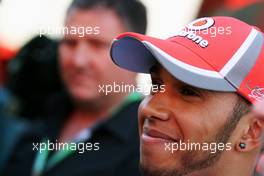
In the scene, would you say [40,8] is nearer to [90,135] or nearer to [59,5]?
[59,5]

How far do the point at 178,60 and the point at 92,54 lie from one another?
100 centimetres

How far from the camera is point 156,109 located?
1788mm

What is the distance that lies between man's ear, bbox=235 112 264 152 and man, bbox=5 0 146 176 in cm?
75

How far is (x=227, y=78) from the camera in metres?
1.77

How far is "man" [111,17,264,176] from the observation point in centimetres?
177

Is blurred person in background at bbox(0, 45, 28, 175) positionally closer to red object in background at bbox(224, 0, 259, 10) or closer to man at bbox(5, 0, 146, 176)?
man at bbox(5, 0, 146, 176)

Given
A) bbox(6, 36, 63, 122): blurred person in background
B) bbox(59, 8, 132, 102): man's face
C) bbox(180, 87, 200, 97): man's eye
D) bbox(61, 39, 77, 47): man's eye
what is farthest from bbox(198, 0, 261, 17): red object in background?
bbox(180, 87, 200, 97): man's eye

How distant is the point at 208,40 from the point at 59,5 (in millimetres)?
1397

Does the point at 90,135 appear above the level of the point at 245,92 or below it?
below

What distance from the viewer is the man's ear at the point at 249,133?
70.9 inches

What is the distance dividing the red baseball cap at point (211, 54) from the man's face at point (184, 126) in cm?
4

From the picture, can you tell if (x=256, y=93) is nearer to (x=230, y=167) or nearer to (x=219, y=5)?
(x=230, y=167)

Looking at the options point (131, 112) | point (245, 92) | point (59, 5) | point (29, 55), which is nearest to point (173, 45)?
point (245, 92)

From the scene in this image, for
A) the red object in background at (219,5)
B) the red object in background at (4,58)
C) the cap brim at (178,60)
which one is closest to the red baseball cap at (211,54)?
the cap brim at (178,60)
